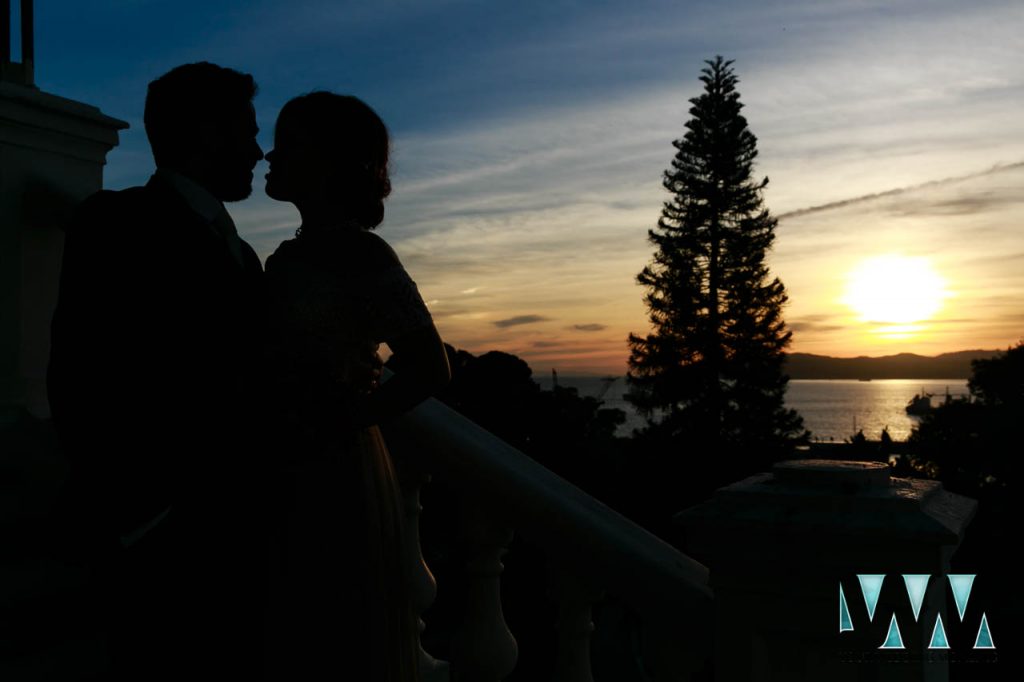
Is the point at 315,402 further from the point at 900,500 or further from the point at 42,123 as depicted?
the point at 42,123

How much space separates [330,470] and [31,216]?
1860 mm

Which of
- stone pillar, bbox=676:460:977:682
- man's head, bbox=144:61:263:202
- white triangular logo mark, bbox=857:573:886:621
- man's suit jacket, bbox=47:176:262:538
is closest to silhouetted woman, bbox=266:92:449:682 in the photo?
man's suit jacket, bbox=47:176:262:538

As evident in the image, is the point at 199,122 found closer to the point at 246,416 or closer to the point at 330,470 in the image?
the point at 246,416

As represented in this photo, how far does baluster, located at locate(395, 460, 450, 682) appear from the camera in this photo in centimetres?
231

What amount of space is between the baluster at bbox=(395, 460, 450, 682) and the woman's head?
2.36 feet

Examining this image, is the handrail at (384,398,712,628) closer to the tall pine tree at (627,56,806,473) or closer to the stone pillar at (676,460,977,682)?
the stone pillar at (676,460,977,682)

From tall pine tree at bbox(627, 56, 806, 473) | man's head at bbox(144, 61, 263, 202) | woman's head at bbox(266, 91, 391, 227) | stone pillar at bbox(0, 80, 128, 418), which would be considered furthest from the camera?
tall pine tree at bbox(627, 56, 806, 473)

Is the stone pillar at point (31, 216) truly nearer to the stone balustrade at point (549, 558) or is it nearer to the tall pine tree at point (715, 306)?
the stone balustrade at point (549, 558)

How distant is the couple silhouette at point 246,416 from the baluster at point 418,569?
0.35m

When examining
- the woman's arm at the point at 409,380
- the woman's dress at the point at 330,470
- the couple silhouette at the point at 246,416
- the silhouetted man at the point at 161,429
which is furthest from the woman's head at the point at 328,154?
the woman's arm at the point at 409,380

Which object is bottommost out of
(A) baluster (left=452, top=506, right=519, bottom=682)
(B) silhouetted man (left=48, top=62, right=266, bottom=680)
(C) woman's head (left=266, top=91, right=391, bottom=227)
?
(A) baluster (left=452, top=506, right=519, bottom=682)

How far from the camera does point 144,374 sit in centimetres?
171

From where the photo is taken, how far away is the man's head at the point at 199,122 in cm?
203

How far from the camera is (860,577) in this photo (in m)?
1.74
